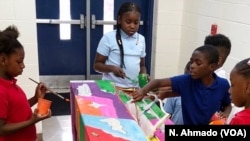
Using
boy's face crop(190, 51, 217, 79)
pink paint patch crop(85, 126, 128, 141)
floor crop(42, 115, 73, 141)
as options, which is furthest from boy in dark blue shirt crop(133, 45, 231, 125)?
floor crop(42, 115, 73, 141)

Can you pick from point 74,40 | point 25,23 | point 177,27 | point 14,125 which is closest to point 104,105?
point 14,125

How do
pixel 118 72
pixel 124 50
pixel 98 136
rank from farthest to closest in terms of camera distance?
pixel 124 50, pixel 118 72, pixel 98 136

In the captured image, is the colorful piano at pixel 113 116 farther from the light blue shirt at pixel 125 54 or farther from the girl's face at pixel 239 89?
the girl's face at pixel 239 89

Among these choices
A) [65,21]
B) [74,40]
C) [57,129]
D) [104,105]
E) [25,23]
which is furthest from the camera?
[74,40]

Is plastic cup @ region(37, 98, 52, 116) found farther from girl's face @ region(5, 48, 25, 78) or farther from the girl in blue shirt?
the girl in blue shirt

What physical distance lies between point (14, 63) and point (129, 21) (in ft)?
2.99

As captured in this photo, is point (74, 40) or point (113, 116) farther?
point (74, 40)

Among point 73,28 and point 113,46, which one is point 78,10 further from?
point 113,46

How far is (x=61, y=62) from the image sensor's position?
4.27 m

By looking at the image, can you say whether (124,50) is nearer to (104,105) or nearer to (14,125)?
(104,105)

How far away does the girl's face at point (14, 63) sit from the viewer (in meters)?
1.58

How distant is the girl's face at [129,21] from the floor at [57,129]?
4.68 ft

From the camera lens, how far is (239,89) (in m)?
1.32

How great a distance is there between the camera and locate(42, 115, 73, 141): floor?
3.13 metres
